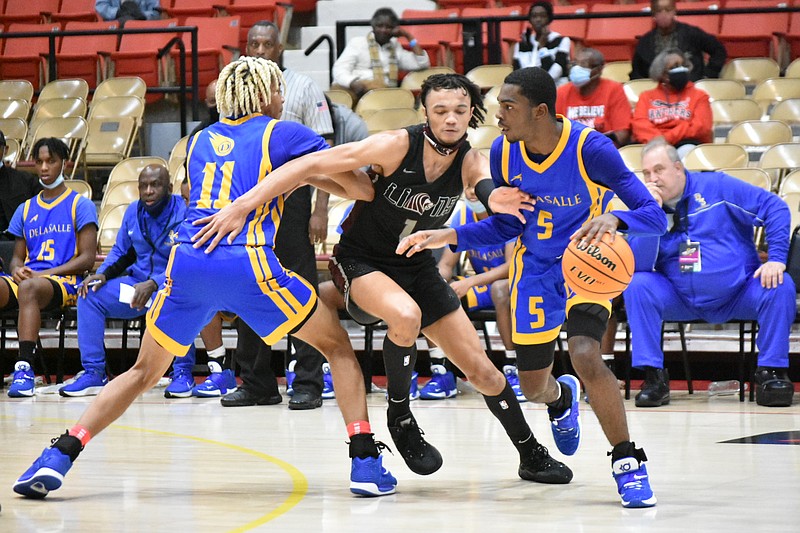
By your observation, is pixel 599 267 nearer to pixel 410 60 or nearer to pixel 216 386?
pixel 216 386

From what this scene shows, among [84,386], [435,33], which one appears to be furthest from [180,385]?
[435,33]

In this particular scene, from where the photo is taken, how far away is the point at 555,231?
4.09 metres

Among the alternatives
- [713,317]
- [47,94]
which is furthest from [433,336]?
[47,94]

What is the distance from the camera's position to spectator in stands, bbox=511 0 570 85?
901 cm

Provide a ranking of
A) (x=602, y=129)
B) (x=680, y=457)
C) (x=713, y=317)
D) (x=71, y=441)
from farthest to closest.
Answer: (x=602, y=129) → (x=713, y=317) → (x=680, y=457) → (x=71, y=441)

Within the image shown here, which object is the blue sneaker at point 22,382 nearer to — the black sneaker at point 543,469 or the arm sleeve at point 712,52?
the black sneaker at point 543,469

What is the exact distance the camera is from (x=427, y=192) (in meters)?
4.06

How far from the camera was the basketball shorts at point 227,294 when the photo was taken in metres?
3.75

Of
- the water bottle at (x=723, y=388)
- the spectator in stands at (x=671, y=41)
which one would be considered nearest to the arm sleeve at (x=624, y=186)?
the water bottle at (x=723, y=388)

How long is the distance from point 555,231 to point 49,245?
15.7ft

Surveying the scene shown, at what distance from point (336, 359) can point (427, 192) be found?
0.69m

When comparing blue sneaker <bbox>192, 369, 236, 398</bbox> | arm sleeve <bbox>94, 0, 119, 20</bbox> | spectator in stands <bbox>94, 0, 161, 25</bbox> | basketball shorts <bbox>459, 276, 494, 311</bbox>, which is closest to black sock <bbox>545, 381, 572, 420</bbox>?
basketball shorts <bbox>459, 276, 494, 311</bbox>

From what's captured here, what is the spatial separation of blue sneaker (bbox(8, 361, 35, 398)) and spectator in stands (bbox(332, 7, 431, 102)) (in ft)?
12.8

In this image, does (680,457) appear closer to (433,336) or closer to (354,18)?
(433,336)
